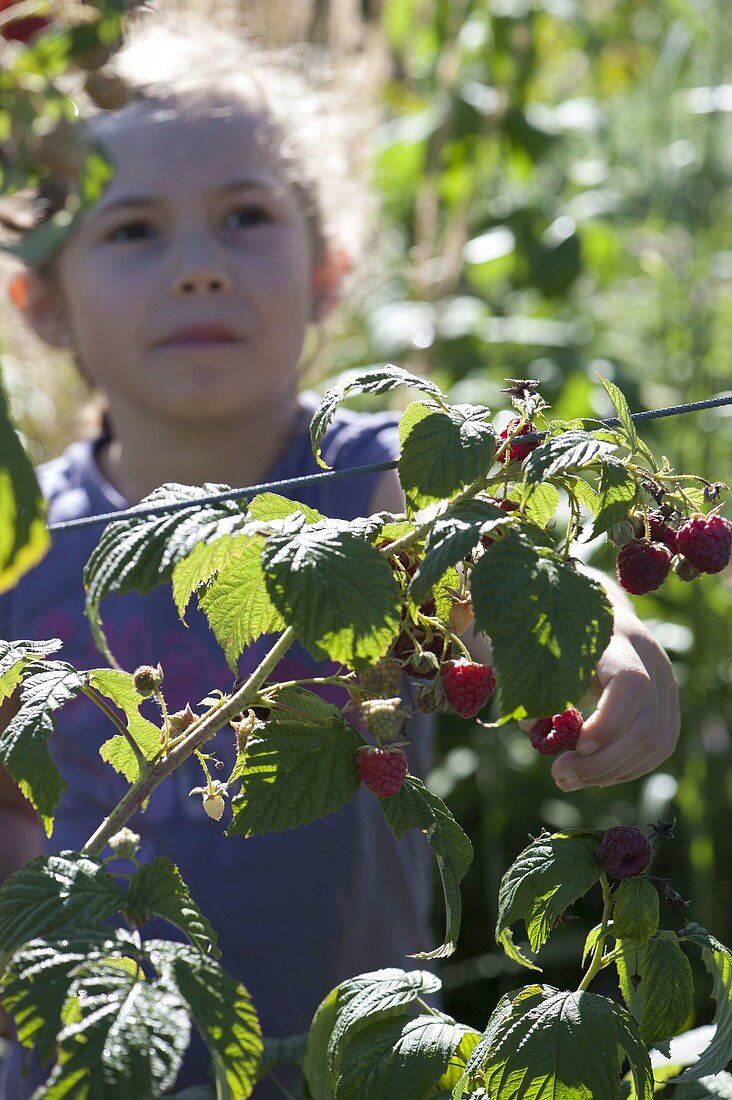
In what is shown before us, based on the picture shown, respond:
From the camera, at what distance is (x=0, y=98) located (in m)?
0.77

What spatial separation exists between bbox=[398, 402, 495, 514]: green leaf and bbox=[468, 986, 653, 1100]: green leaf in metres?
0.22

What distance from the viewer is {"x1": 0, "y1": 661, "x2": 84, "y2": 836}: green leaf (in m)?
0.53

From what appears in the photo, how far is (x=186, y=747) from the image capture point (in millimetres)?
553

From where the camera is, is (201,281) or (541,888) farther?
(201,281)

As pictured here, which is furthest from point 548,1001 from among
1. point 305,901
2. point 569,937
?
point 569,937

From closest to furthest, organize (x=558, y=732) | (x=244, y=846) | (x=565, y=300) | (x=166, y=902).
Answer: (x=166, y=902)
(x=558, y=732)
(x=244, y=846)
(x=565, y=300)

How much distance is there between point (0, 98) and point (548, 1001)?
22.7 inches

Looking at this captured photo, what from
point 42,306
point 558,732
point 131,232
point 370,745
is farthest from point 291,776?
point 42,306

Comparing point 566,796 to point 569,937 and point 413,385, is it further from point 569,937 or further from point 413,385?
point 413,385

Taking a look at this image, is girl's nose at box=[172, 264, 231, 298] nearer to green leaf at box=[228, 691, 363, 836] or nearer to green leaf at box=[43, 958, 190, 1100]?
green leaf at box=[228, 691, 363, 836]

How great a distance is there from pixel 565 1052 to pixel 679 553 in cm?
22

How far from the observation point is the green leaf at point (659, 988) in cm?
59

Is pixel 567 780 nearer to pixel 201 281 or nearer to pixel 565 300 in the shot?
pixel 201 281

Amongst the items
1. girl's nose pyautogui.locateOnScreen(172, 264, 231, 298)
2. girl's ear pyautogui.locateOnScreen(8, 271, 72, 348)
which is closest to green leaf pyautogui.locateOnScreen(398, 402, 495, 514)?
girl's nose pyautogui.locateOnScreen(172, 264, 231, 298)
